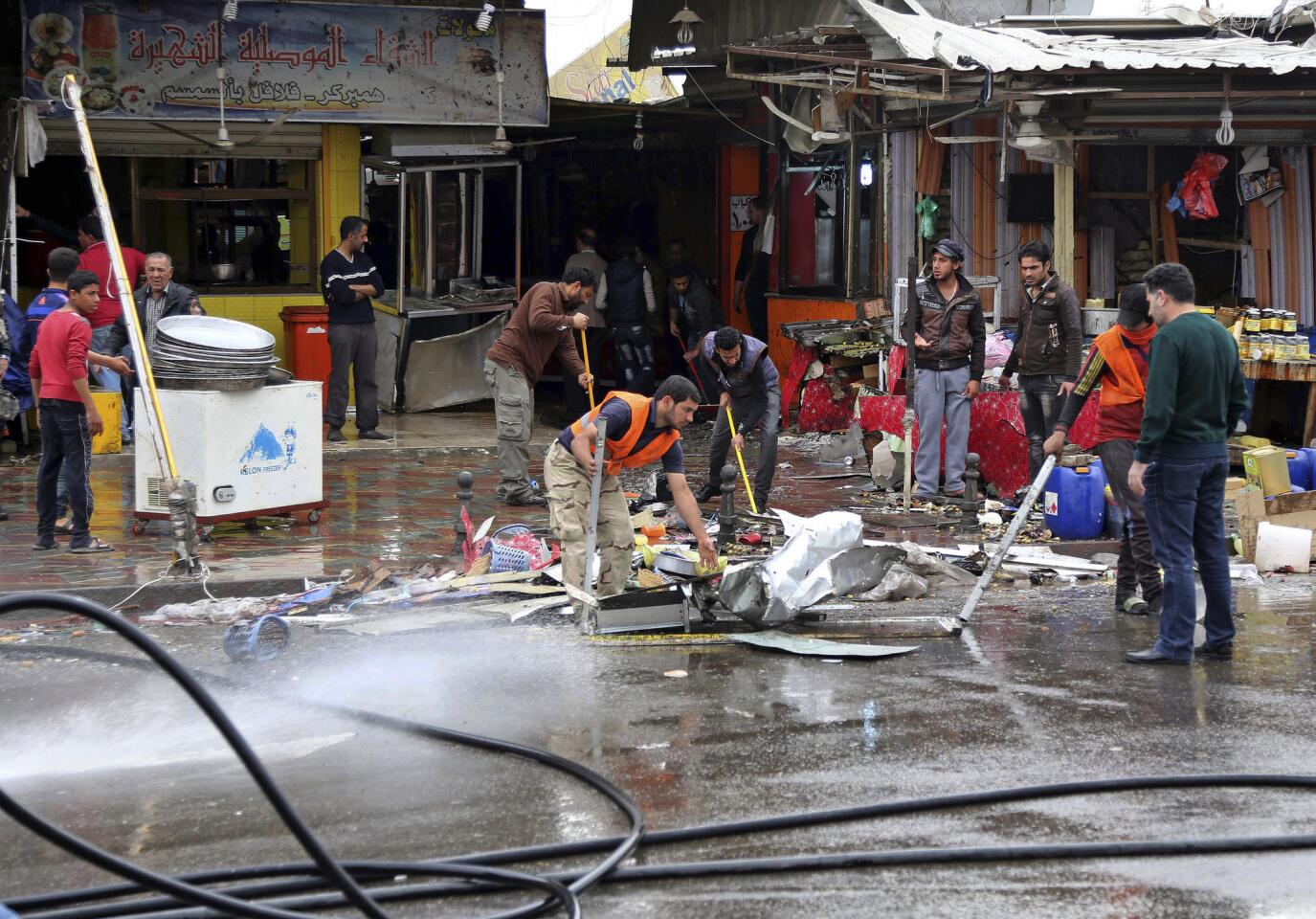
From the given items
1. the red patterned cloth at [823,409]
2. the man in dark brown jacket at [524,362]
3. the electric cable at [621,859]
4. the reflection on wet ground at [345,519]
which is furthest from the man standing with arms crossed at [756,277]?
the electric cable at [621,859]

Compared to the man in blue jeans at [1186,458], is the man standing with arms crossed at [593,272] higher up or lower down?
higher up

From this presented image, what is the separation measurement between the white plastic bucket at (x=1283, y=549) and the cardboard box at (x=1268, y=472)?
0.83 metres

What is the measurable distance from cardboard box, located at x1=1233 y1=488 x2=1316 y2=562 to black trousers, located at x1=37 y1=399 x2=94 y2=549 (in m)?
7.57

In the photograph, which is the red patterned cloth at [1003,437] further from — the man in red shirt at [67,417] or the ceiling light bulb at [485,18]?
the ceiling light bulb at [485,18]

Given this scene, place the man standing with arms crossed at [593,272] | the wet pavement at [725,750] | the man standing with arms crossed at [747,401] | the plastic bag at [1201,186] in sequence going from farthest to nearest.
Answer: the man standing with arms crossed at [593,272] → the plastic bag at [1201,186] → the man standing with arms crossed at [747,401] → the wet pavement at [725,750]

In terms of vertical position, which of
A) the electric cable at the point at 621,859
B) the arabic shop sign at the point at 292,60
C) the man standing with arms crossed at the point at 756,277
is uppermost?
the arabic shop sign at the point at 292,60

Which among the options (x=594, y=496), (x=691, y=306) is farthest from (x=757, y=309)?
(x=594, y=496)

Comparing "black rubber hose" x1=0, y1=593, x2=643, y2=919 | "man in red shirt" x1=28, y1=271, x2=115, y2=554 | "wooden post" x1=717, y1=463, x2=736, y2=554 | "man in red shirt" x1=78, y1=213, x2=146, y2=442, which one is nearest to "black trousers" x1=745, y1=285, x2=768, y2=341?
"man in red shirt" x1=78, y1=213, x2=146, y2=442

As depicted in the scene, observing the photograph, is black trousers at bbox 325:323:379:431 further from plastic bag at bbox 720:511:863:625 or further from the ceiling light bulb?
plastic bag at bbox 720:511:863:625

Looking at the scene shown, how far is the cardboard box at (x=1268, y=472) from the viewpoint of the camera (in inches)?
421

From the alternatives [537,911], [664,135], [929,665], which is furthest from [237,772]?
[664,135]

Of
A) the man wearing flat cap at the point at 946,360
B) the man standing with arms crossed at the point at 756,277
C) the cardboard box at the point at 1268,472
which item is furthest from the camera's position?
the man standing with arms crossed at the point at 756,277

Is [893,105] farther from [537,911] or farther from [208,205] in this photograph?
[537,911]

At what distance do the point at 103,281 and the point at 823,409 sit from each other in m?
7.17
